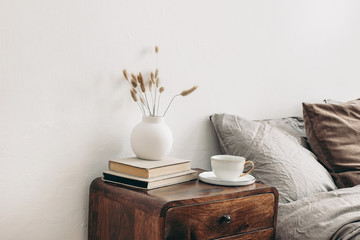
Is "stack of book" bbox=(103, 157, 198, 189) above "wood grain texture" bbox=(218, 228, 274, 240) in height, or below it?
above

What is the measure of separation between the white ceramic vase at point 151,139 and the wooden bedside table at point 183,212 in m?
0.14

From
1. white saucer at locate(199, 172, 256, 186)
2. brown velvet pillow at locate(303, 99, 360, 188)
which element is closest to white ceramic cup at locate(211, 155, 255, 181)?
white saucer at locate(199, 172, 256, 186)

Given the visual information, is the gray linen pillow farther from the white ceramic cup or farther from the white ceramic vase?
the white ceramic vase

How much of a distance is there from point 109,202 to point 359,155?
1066 millimetres

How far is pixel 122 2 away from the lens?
1.47 meters

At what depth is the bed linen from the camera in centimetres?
123

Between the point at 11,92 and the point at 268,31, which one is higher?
the point at 268,31

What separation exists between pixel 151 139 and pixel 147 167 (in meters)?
0.13

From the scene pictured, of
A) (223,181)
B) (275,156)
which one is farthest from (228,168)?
(275,156)

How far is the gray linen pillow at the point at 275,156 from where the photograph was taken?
151cm

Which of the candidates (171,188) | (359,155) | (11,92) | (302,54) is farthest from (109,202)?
(302,54)

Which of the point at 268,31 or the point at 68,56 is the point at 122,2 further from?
the point at 268,31

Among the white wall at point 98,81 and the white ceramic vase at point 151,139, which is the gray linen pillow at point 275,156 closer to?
the white wall at point 98,81

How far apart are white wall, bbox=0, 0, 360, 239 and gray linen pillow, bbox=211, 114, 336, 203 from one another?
0.45ft
